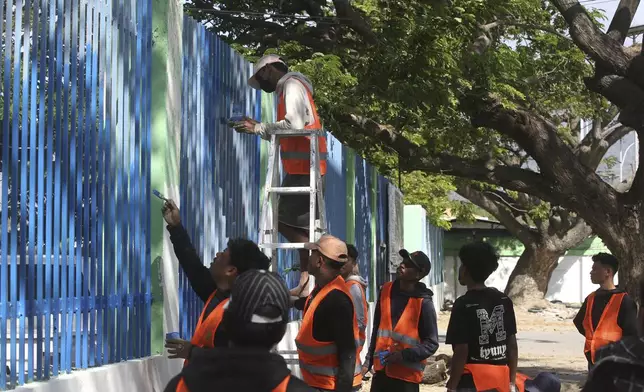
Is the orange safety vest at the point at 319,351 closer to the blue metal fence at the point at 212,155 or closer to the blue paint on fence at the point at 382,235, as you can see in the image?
the blue metal fence at the point at 212,155

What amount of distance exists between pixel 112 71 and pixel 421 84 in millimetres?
8094

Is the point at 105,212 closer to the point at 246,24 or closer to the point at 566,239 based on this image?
the point at 246,24

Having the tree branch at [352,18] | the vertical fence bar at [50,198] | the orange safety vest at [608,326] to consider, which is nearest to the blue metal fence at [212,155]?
the vertical fence bar at [50,198]

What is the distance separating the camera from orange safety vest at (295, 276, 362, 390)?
245 inches

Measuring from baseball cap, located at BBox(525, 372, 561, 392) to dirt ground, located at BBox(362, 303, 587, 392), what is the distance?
20.8ft

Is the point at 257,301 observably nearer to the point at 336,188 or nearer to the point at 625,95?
the point at 625,95

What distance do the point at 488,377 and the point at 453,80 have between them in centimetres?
831

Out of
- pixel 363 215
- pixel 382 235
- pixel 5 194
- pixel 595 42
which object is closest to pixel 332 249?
pixel 5 194

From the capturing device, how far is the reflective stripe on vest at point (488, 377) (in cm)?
710

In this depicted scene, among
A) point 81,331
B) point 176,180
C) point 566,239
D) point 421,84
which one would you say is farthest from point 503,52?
point 566,239

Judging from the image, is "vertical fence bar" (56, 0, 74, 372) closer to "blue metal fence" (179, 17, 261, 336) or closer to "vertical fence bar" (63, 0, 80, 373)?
"vertical fence bar" (63, 0, 80, 373)

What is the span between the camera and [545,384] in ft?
23.2

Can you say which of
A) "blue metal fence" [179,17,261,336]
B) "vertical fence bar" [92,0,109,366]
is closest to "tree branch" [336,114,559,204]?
"blue metal fence" [179,17,261,336]

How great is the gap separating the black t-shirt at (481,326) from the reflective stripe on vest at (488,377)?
0.03m
